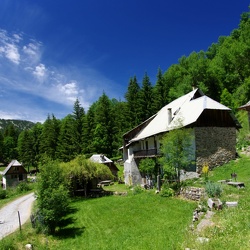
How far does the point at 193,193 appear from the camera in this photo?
18.5m

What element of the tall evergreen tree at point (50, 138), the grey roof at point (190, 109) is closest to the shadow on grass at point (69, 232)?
the grey roof at point (190, 109)

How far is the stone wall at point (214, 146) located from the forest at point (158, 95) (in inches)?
796

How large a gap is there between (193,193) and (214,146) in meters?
8.73

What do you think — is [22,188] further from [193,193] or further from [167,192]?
[193,193]

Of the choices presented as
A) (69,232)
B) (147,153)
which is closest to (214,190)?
(69,232)

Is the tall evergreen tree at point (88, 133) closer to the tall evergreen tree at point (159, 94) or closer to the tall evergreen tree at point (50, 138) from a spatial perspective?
the tall evergreen tree at point (50, 138)

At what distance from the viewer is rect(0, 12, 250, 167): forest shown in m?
50.5

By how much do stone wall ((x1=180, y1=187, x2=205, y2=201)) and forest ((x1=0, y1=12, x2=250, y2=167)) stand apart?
29738mm

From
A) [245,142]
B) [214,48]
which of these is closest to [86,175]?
[245,142]

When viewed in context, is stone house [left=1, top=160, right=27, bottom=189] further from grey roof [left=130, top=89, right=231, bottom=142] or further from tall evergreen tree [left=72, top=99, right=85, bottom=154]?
grey roof [left=130, top=89, right=231, bottom=142]

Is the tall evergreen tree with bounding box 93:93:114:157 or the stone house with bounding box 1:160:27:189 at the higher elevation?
the tall evergreen tree with bounding box 93:93:114:157

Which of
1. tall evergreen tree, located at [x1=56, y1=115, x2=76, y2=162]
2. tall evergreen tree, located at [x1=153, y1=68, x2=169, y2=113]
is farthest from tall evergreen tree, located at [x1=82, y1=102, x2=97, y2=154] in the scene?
tall evergreen tree, located at [x1=153, y1=68, x2=169, y2=113]

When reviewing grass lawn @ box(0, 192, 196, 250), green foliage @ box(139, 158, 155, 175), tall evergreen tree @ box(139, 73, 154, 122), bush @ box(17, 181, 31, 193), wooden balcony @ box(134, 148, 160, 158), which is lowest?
grass lawn @ box(0, 192, 196, 250)

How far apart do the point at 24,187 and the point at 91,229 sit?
1276 inches
